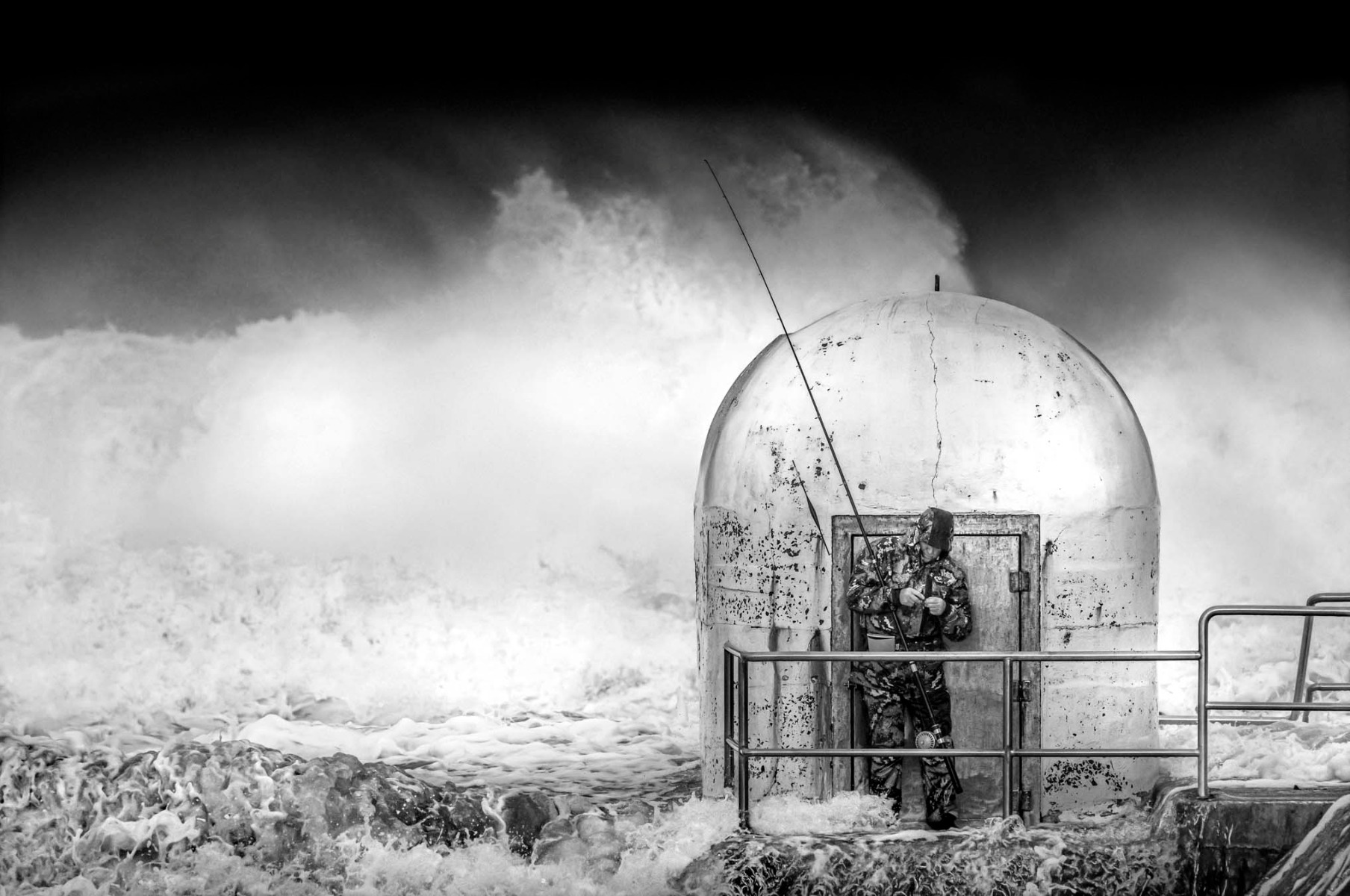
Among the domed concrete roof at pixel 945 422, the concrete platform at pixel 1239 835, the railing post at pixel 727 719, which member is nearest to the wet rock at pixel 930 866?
the concrete platform at pixel 1239 835

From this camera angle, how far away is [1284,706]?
25.2ft

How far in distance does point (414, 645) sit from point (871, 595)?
29.6 ft

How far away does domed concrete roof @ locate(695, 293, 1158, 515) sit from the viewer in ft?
30.6

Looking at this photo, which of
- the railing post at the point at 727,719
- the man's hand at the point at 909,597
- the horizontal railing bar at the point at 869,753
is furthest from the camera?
the man's hand at the point at 909,597

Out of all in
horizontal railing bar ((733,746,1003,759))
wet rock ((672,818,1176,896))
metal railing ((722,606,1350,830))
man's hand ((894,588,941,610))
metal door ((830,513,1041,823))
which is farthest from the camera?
metal door ((830,513,1041,823))

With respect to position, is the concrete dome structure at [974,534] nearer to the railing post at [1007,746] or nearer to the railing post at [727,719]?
the railing post at [727,719]

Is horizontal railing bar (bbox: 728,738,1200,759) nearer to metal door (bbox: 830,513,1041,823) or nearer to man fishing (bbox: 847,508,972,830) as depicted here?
man fishing (bbox: 847,508,972,830)

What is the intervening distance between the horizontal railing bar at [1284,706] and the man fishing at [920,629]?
1.53 meters

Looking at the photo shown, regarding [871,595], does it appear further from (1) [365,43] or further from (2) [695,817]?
(1) [365,43]

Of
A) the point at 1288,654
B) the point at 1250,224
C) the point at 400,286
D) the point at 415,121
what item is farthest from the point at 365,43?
the point at 1288,654

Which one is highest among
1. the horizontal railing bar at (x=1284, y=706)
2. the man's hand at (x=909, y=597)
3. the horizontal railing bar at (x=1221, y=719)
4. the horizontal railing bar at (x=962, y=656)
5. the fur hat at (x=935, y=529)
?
the fur hat at (x=935, y=529)

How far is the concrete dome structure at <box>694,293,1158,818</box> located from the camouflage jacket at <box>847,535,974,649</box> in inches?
12.6

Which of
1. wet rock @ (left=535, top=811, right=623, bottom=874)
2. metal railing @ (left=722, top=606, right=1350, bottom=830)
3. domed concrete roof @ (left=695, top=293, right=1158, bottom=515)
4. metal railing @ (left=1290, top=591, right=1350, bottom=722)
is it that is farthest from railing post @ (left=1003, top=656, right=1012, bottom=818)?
metal railing @ (left=1290, top=591, right=1350, bottom=722)

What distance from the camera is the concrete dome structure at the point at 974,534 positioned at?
9.30m
